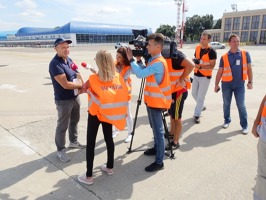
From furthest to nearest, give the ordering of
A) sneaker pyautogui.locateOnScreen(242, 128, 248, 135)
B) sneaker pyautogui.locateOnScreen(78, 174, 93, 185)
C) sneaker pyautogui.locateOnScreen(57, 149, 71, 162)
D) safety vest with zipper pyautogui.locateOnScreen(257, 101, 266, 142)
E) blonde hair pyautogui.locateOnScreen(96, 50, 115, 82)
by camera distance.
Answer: sneaker pyautogui.locateOnScreen(242, 128, 248, 135) → sneaker pyautogui.locateOnScreen(57, 149, 71, 162) → sneaker pyautogui.locateOnScreen(78, 174, 93, 185) → blonde hair pyautogui.locateOnScreen(96, 50, 115, 82) → safety vest with zipper pyautogui.locateOnScreen(257, 101, 266, 142)

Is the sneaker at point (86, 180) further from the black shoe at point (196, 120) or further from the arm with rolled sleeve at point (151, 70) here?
the black shoe at point (196, 120)

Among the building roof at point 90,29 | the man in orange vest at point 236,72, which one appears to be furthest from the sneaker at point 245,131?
the building roof at point 90,29

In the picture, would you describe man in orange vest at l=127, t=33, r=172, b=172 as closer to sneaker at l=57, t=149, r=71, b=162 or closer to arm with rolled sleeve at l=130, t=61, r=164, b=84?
arm with rolled sleeve at l=130, t=61, r=164, b=84

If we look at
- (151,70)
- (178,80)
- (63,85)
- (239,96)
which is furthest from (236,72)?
(63,85)

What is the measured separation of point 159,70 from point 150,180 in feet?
4.66

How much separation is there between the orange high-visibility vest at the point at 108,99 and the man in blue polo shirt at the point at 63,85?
0.57m

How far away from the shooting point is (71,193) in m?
2.88

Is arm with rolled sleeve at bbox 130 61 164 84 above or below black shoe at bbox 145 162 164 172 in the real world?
above

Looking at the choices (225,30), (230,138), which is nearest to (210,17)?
(225,30)

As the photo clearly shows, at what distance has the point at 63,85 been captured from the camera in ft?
10.7

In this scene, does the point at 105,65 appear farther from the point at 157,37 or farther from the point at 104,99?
the point at 157,37

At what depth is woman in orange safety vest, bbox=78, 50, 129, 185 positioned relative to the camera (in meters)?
2.74

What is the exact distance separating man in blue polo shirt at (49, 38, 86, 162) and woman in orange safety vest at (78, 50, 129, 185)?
43 centimetres

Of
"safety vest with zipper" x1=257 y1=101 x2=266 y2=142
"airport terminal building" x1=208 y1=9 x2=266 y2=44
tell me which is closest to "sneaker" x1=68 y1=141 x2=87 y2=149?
"safety vest with zipper" x1=257 y1=101 x2=266 y2=142
